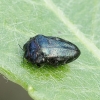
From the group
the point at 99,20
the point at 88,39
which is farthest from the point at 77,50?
the point at 99,20

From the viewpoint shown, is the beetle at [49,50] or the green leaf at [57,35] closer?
the green leaf at [57,35]

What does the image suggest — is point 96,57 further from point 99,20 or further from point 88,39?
point 99,20

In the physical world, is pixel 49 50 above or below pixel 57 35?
below

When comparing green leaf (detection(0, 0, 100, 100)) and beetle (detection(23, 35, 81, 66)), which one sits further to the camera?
beetle (detection(23, 35, 81, 66))
